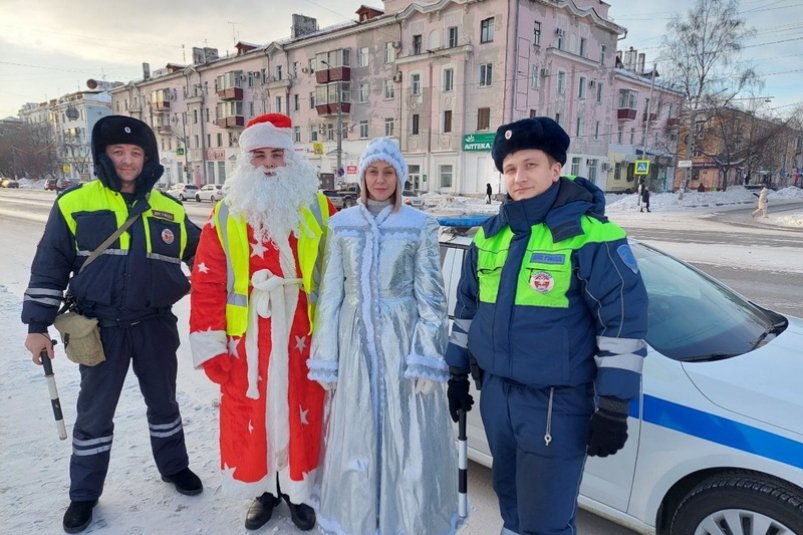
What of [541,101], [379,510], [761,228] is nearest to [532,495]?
[379,510]

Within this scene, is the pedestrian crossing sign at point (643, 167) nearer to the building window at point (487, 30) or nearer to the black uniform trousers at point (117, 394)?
the building window at point (487, 30)

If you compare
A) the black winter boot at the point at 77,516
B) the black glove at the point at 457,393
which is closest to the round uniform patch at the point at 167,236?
the black winter boot at the point at 77,516

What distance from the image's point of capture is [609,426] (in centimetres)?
168

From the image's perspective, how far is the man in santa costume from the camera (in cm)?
250

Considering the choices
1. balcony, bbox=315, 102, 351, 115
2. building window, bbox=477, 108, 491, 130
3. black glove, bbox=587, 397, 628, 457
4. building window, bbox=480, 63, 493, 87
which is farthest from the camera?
balcony, bbox=315, 102, 351, 115

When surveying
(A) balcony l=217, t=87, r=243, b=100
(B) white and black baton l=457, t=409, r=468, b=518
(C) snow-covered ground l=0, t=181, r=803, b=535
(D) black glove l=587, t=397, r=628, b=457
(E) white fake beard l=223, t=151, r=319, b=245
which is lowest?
(C) snow-covered ground l=0, t=181, r=803, b=535

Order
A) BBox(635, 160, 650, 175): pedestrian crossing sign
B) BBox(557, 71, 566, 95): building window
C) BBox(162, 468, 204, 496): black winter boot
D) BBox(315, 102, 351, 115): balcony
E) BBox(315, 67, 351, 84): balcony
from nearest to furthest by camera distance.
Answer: BBox(162, 468, 204, 496): black winter boot → BBox(635, 160, 650, 175): pedestrian crossing sign → BBox(557, 71, 566, 95): building window → BBox(315, 67, 351, 84): balcony → BBox(315, 102, 351, 115): balcony

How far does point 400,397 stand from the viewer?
7.64ft

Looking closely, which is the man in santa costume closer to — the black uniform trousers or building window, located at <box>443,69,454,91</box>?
the black uniform trousers

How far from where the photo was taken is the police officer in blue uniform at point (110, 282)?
2.61m

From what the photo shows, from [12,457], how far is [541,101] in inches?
1399

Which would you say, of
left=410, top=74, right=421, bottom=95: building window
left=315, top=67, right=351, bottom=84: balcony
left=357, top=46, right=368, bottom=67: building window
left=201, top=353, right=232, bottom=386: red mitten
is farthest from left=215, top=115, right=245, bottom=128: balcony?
left=201, top=353, right=232, bottom=386: red mitten

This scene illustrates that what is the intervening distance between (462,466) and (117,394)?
192 cm

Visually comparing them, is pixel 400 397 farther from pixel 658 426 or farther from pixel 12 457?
pixel 12 457
